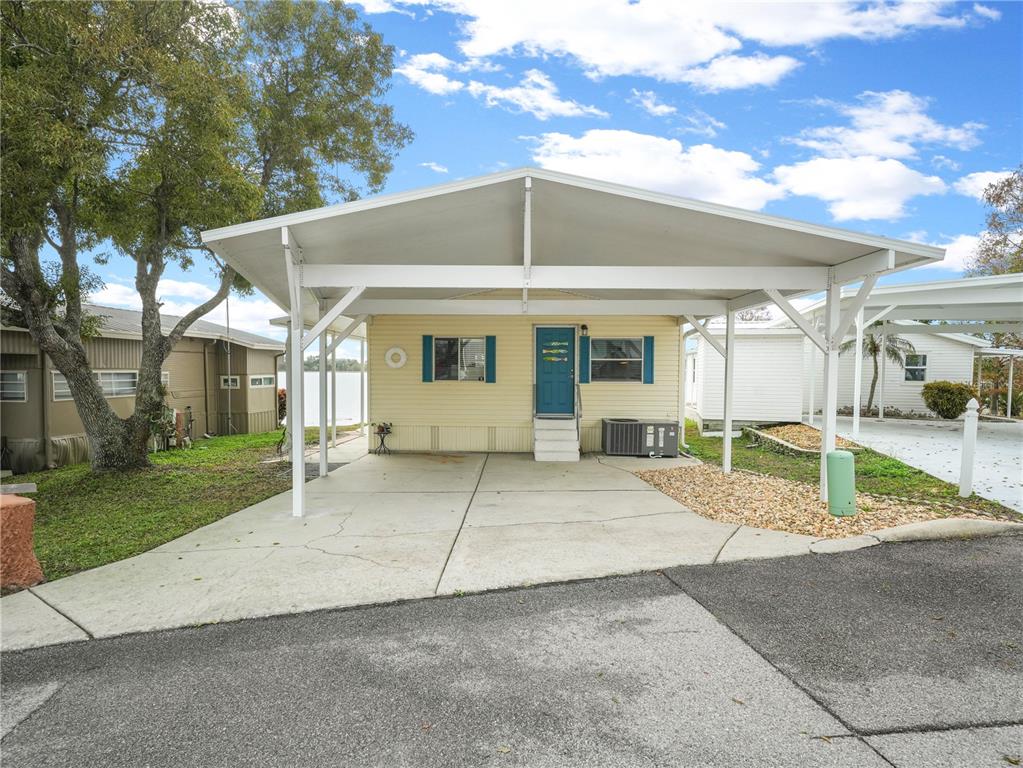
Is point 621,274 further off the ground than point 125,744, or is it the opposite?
point 621,274

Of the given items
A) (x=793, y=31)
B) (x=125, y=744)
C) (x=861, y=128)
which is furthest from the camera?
(x=861, y=128)

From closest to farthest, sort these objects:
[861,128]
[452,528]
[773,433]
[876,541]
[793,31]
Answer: [876,541], [452,528], [793,31], [773,433], [861,128]

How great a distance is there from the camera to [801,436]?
11.5 m

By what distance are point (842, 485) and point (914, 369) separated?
1468 cm

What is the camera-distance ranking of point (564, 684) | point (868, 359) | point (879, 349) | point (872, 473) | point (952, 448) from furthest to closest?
point (868, 359)
point (879, 349)
point (952, 448)
point (872, 473)
point (564, 684)

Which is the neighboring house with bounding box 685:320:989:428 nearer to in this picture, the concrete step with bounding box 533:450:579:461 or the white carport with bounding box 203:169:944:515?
the concrete step with bounding box 533:450:579:461

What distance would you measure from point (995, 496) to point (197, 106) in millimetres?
10600

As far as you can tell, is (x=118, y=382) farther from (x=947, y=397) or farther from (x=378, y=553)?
(x=947, y=397)

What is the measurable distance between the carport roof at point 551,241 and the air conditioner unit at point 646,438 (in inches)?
138

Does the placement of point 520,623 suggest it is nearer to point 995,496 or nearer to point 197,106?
point 995,496

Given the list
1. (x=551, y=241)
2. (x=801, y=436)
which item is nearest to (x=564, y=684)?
(x=551, y=241)

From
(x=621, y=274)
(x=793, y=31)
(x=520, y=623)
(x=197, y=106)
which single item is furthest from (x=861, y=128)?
(x=520, y=623)

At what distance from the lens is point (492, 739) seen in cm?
231

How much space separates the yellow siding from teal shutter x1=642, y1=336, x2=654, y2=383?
10 cm
